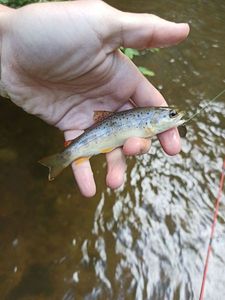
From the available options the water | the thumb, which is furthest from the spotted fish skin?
the water

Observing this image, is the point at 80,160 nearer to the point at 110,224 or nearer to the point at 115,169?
the point at 115,169

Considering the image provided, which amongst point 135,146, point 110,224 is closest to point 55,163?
point 135,146

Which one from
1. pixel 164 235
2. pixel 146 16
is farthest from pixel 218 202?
pixel 146 16

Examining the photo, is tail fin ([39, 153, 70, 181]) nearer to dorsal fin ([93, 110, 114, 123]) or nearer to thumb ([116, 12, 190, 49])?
dorsal fin ([93, 110, 114, 123])

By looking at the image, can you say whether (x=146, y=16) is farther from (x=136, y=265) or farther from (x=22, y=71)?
(x=136, y=265)

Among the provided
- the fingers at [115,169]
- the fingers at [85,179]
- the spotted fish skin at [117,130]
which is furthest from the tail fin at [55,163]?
the fingers at [115,169]
